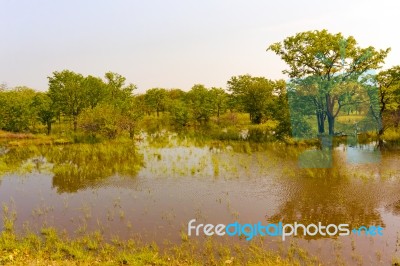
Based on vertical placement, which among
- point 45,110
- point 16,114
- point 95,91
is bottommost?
point 16,114

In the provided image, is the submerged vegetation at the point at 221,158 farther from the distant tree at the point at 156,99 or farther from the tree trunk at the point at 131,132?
the distant tree at the point at 156,99

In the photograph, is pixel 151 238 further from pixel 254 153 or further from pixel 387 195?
pixel 254 153

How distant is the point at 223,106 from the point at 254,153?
34916mm

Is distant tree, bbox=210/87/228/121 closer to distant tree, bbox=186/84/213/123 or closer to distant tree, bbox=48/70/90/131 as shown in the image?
distant tree, bbox=186/84/213/123

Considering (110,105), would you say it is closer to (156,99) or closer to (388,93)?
(388,93)

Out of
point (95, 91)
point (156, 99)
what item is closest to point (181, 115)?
point (95, 91)

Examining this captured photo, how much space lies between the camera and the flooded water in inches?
455

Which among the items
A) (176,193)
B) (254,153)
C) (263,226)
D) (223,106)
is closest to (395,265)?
(263,226)

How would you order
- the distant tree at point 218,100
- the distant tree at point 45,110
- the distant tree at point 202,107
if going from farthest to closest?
the distant tree at point 218,100, the distant tree at point 202,107, the distant tree at point 45,110

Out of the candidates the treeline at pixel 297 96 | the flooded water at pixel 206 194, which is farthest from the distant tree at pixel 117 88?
the flooded water at pixel 206 194

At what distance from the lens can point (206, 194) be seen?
51.7 feet

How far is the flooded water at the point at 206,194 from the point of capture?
11566 millimetres

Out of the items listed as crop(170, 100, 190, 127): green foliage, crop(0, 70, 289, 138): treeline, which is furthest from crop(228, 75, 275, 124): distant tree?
crop(170, 100, 190, 127): green foliage

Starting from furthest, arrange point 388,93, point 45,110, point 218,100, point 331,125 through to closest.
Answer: point 218,100
point 45,110
point 388,93
point 331,125
